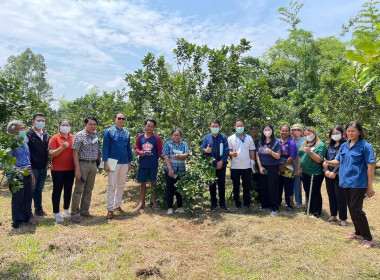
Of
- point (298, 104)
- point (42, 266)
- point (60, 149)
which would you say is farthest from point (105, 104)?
point (298, 104)

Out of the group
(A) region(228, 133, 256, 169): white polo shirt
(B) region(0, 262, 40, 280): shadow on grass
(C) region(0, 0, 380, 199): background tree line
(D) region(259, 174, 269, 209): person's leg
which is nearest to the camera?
(C) region(0, 0, 380, 199): background tree line

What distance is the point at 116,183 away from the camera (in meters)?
5.28

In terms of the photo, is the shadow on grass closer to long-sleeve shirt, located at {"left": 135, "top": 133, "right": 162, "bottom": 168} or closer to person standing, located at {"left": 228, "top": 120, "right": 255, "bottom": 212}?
long-sleeve shirt, located at {"left": 135, "top": 133, "right": 162, "bottom": 168}

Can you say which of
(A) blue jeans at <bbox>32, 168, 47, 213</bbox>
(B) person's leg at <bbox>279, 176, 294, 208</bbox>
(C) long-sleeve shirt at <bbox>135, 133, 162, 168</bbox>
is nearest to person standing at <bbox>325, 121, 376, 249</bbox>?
(B) person's leg at <bbox>279, 176, 294, 208</bbox>

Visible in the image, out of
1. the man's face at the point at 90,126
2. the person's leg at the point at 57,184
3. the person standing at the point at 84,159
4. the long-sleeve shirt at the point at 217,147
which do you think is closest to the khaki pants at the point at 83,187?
the person standing at the point at 84,159

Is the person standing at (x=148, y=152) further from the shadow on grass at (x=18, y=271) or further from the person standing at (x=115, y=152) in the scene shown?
the shadow on grass at (x=18, y=271)

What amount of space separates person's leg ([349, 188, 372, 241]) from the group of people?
1 cm

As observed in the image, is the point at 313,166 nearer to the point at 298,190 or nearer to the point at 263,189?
the point at 263,189

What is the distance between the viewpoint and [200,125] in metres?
6.47

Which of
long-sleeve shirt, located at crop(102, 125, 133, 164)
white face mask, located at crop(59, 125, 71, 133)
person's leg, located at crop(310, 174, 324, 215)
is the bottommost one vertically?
person's leg, located at crop(310, 174, 324, 215)

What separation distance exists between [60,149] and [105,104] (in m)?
7.41

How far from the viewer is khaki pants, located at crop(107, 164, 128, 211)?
5145 mm

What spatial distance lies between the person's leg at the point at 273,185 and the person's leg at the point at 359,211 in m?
1.62

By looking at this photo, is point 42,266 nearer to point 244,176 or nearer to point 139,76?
point 244,176
